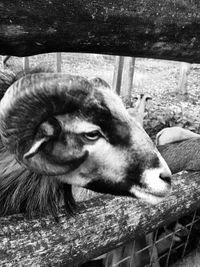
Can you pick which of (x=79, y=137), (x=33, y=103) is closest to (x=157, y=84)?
(x=79, y=137)

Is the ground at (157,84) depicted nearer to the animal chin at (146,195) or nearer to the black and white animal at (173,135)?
the black and white animal at (173,135)

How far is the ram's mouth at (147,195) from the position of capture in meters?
2.30

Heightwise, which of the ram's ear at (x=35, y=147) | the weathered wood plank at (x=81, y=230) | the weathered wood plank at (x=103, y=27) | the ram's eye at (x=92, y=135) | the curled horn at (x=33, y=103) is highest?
the weathered wood plank at (x=103, y=27)

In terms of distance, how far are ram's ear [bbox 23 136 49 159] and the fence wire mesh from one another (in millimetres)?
1442

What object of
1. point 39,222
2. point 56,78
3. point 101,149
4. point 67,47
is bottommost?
point 39,222

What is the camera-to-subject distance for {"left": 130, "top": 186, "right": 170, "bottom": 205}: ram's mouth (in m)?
2.30

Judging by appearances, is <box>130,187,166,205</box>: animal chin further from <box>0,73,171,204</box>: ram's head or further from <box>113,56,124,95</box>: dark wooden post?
<box>113,56,124,95</box>: dark wooden post

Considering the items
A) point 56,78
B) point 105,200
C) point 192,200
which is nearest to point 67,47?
point 56,78

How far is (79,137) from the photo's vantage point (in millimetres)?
2205

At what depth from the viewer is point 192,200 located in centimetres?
277

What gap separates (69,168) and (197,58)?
3.99 feet

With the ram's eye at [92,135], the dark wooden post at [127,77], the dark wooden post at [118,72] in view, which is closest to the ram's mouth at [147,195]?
the ram's eye at [92,135]

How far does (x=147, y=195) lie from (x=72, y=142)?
590mm

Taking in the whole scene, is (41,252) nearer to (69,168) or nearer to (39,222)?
(39,222)
